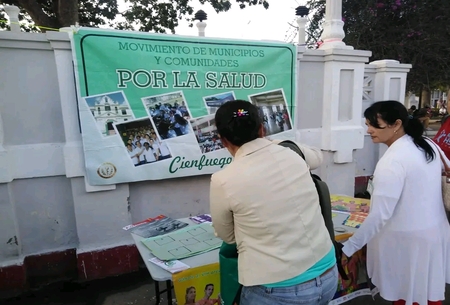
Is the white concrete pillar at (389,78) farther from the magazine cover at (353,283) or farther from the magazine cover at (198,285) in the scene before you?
the magazine cover at (198,285)

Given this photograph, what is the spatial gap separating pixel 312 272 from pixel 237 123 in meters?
0.65

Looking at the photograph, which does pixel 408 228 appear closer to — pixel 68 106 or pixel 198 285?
pixel 198 285

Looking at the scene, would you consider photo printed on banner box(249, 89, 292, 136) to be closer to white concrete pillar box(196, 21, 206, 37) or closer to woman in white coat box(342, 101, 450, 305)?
woman in white coat box(342, 101, 450, 305)

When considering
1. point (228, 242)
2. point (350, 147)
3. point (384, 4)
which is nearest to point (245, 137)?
point (228, 242)

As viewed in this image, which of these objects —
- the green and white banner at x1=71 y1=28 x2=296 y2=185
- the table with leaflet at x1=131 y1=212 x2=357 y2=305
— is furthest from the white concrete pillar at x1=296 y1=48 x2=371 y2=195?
the table with leaflet at x1=131 y1=212 x2=357 y2=305

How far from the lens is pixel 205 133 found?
10.5 ft

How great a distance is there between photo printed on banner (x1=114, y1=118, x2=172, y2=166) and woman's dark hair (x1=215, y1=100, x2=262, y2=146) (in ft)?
6.03

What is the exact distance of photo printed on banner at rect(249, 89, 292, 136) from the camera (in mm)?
3391

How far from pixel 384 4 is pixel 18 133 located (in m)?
6.48

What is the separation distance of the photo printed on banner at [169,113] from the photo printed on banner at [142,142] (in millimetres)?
75

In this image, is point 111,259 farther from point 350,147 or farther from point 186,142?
point 350,147

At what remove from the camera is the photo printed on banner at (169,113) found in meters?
2.96

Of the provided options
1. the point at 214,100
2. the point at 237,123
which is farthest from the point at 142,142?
the point at 237,123

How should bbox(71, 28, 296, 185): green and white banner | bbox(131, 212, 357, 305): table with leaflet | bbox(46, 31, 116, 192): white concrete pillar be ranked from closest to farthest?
1. bbox(131, 212, 357, 305): table with leaflet
2. bbox(46, 31, 116, 192): white concrete pillar
3. bbox(71, 28, 296, 185): green and white banner
